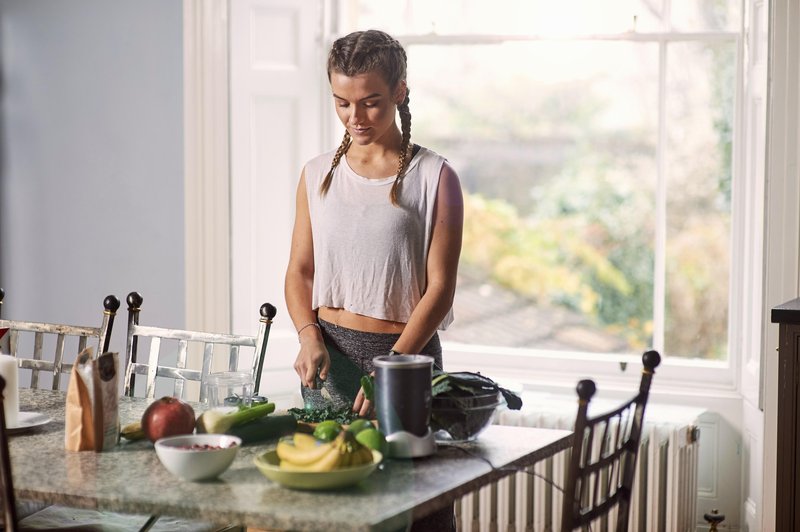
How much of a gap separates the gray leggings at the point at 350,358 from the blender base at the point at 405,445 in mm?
503

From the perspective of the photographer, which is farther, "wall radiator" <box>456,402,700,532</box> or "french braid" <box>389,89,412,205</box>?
"wall radiator" <box>456,402,700,532</box>

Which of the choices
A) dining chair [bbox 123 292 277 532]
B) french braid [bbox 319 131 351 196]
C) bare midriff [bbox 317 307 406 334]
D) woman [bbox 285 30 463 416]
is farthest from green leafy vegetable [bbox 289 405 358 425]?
french braid [bbox 319 131 351 196]

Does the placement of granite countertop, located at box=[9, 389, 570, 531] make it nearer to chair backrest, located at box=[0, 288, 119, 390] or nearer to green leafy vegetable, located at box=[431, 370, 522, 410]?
green leafy vegetable, located at box=[431, 370, 522, 410]

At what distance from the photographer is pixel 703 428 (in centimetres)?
367

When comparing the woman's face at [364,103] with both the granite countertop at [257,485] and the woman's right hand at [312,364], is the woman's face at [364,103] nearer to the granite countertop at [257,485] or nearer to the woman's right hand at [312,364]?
the woman's right hand at [312,364]

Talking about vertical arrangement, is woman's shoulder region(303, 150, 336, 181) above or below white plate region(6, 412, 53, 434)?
above

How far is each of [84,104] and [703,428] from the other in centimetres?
267

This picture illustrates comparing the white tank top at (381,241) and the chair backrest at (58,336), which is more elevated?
the white tank top at (381,241)

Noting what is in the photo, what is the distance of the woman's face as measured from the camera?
2.20 m

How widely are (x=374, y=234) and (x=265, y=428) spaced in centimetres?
55

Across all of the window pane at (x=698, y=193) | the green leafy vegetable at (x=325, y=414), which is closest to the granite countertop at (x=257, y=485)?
the green leafy vegetable at (x=325, y=414)

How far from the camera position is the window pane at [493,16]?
403 centimetres

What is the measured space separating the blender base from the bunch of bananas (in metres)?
0.11

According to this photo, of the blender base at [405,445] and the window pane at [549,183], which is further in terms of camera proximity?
the window pane at [549,183]
